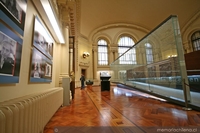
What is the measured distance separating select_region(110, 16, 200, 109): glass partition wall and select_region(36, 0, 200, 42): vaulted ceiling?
758cm

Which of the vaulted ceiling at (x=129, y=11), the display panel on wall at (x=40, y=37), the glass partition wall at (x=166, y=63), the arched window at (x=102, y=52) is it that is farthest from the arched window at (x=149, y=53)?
the arched window at (x=102, y=52)

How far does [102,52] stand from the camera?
14.1 m

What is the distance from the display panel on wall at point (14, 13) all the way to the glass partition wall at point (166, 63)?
3.37m

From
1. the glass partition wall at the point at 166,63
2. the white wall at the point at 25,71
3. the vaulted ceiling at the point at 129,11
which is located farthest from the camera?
the vaulted ceiling at the point at 129,11

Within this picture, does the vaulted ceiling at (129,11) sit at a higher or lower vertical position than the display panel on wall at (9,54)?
higher

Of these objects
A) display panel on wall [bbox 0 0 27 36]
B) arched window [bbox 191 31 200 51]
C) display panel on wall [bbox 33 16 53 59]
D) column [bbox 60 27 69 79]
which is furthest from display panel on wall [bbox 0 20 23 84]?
arched window [bbox 191 31 200 51]

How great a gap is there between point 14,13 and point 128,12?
13.4 metres

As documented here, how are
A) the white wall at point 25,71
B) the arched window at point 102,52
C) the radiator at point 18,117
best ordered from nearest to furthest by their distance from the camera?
the radiator at point 18,117
the white wall at point 25,71
the arched window at point 102,52

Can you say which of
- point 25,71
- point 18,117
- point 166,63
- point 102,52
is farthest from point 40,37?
point 102,52

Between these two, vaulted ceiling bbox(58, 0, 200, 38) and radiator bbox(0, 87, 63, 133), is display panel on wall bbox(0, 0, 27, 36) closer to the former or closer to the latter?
radiator bbox(0, 87, 63, 133)

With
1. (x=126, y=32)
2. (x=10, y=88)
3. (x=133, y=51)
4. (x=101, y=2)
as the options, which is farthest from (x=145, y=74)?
(x=126, y=32)

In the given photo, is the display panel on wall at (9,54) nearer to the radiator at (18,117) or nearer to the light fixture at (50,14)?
the radiator at (18,117)

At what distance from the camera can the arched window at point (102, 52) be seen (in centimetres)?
1388

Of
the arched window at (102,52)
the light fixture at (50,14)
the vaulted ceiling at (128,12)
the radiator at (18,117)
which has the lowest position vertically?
the radiator at (18,117)
